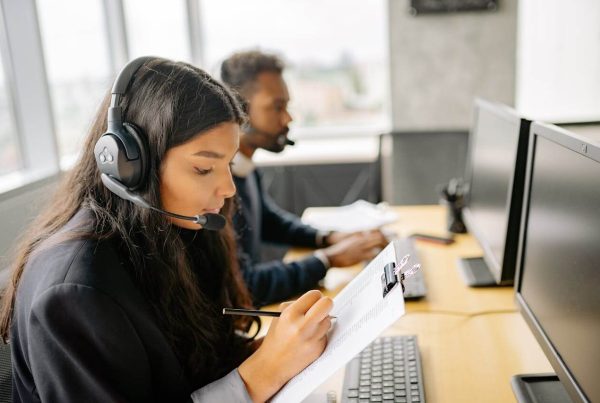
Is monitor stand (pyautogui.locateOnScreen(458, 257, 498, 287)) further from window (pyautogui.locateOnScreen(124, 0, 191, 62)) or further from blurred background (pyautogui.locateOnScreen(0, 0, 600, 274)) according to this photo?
window (pyautogui.locateOnScreen(124, 0, 191, 62))

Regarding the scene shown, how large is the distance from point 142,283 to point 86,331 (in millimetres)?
156

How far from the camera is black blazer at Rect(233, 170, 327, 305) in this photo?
1.38 metres

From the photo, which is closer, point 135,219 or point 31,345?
point 31,345

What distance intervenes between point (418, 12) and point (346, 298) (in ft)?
8.26

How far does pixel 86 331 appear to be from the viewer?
0.74 metres

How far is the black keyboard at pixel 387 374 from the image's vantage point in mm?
887

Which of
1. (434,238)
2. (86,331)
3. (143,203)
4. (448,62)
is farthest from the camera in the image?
(448,62)

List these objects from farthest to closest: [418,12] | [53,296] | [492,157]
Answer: [418,12]
[492,157]
[53,296]

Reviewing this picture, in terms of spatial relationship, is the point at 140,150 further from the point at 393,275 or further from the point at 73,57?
the point at 73,57

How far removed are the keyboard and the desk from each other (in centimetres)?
2

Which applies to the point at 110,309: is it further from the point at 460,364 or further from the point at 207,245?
the point at 460,364

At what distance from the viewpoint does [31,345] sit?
747mm

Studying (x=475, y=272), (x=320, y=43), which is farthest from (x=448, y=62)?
(x=475, y=272)

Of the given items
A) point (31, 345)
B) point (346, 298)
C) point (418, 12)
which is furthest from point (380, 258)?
point (418, 12)
